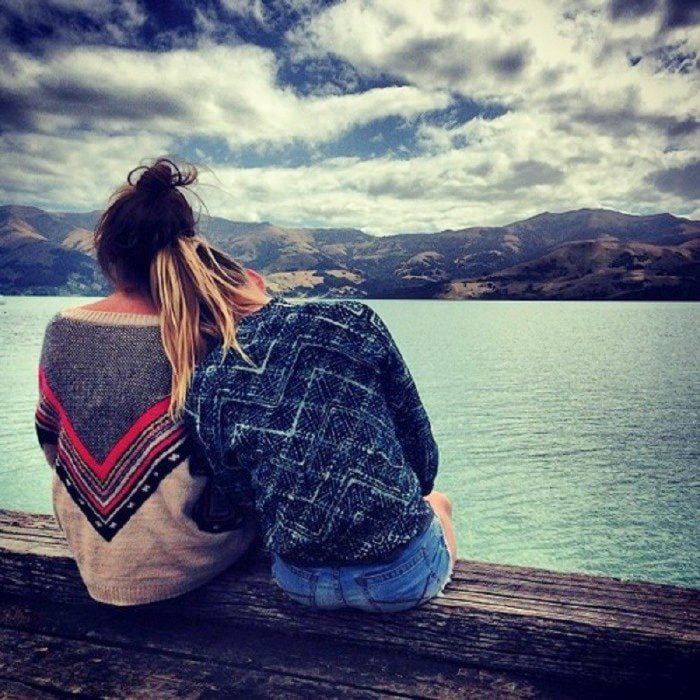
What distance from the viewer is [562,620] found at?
199 cm

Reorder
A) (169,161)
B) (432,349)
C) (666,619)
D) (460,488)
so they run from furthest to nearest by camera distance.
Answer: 1. (432,349)
2. (460,488)
3. (169,161)
4. (666,619)

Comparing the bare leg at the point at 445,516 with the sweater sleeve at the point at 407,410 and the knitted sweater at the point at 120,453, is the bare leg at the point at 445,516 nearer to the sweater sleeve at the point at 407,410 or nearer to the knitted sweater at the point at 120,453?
the sweater sleeve at the point at 407,410

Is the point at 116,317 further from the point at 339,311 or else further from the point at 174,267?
the point at 339,311

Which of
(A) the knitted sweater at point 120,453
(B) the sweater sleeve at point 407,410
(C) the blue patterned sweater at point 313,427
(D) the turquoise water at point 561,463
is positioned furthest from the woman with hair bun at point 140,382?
(D) the turquoise water at point 561,463

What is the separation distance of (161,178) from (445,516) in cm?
174

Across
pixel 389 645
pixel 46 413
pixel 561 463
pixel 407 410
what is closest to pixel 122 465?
pixel 46 413

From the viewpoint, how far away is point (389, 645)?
2.14 metres

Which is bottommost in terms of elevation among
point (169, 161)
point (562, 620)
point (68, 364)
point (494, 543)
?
point (494, 543)

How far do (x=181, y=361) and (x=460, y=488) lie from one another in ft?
45.4

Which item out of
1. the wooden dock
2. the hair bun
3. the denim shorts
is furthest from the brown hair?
the wooden dock

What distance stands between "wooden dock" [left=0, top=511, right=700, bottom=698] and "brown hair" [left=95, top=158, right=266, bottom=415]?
41.2 inches

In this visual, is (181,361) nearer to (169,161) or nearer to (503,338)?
(169,161)

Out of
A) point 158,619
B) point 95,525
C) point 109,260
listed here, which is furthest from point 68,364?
point 158,619

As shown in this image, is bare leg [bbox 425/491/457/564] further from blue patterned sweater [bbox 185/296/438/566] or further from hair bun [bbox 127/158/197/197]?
hair bun [bbox 127/158/197/197]
